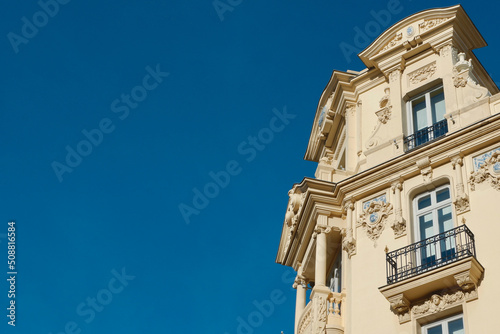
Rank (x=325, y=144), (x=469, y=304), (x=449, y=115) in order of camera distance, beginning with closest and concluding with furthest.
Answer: (x=469, y=304)
(x=449, y=115)
(x=325, y=144)

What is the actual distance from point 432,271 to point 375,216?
3182 mm

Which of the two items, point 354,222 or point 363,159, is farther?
point 363,159

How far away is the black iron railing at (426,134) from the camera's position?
69.1ft

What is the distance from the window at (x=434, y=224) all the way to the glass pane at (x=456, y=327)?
144cm

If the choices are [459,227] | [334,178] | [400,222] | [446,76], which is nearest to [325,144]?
[334,178]

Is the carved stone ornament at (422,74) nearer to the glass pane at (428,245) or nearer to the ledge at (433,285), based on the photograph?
the glass pane at (428,245)

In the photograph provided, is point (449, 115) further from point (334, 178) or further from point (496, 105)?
point (334, 178)

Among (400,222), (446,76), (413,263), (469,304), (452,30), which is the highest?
(452,30)

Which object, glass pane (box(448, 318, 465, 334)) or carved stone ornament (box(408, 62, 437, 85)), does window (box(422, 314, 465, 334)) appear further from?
carved stone ornament (box(408, 62, 437, 85))

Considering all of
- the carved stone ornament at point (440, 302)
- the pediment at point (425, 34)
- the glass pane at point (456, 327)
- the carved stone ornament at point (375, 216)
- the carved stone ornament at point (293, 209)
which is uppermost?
the pediment at point (425, 34)

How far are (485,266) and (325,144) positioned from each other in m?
9.95

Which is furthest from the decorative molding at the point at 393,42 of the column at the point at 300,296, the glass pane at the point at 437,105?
the column at the point at 300,296

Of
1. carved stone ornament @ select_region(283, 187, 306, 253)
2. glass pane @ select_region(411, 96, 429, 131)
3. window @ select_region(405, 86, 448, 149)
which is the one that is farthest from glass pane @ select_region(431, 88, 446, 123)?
carved stone ornament @ select_region(283, 187, 306, 253)

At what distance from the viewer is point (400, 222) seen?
19.5 meters
